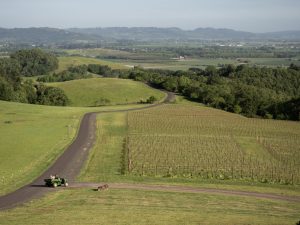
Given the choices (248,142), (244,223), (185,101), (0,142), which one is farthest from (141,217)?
(185,101)

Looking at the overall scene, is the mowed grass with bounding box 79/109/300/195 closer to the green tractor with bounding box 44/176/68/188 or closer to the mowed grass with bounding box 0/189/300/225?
the green tractor with bounding box 44/176/68/188

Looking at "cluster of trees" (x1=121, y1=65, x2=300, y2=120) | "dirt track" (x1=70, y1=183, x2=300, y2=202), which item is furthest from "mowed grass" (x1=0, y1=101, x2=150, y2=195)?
"cluster of trees" (x1=121, y1=65, x2=300, y2=120)

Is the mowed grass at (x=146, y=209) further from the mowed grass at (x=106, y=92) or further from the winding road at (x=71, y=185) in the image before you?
the mowed grass at (x=106, y=92)

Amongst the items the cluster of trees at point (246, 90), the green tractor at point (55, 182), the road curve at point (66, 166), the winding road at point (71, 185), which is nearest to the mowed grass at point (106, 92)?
the cluster of trees at point (246, 90)

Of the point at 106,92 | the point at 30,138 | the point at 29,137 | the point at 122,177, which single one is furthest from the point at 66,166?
the point at 106,92

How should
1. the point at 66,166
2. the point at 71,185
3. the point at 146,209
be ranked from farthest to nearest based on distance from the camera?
the point at 66,166, the point at 71,185, the point at 146,209

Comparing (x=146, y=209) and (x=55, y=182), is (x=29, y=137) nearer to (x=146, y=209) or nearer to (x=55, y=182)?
(x=55, y=182)

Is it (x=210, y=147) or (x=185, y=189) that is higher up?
(x=185, y=189)

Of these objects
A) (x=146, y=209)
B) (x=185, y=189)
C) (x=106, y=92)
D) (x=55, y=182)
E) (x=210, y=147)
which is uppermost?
(x=55, y=182)
